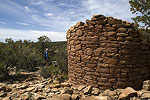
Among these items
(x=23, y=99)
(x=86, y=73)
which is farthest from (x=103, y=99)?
(x=23, y=99)

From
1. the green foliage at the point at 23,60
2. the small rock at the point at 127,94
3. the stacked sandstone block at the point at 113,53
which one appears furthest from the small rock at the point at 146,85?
the green foliage at the point at 23,60

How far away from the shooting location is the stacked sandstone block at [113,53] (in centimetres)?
436

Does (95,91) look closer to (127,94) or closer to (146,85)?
(127,94)

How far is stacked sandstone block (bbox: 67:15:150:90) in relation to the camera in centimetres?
436

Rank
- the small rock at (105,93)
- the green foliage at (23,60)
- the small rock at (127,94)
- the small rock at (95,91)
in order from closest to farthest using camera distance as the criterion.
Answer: the small rock at (127,94)
the small rock at (105,93)
the small rock at (95,91)
the green foliage at (23,60)

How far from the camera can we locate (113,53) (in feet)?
14.3

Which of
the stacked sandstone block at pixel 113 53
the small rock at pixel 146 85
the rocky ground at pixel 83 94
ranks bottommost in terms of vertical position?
the rocky ground at pixel 83 94

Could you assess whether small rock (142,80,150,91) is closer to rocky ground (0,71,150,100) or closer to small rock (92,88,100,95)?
rocky ground (0,71,150,100)

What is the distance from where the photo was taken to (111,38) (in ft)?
14.3

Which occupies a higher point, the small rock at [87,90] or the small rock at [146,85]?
the small rock at [146,85]

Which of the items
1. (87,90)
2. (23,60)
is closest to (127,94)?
(87,90)

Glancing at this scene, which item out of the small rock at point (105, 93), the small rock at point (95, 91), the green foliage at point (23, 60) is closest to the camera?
the small rock at point (105, 93)

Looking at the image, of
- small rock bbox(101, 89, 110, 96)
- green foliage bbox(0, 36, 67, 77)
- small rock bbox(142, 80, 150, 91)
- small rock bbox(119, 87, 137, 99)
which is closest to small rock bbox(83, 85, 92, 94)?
small rock bbox(101, 89, 110, 96)

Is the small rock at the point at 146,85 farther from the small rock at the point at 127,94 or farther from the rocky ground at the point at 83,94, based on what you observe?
the small rock at the point at 127,94
